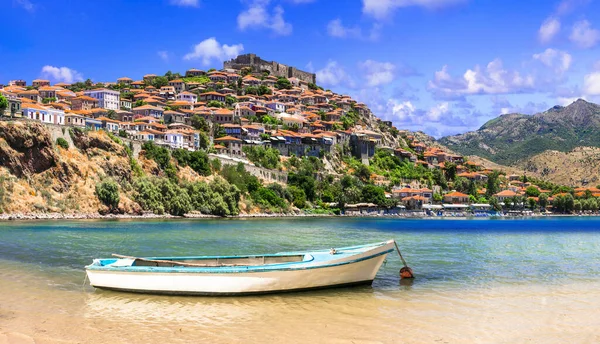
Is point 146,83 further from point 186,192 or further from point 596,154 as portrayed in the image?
point 596,154

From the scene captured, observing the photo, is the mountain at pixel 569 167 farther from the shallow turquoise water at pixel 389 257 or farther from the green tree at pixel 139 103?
the shallow turquoise water at pixel 389 257

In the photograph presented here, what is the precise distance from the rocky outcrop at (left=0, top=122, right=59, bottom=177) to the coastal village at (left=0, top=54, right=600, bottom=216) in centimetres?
1178

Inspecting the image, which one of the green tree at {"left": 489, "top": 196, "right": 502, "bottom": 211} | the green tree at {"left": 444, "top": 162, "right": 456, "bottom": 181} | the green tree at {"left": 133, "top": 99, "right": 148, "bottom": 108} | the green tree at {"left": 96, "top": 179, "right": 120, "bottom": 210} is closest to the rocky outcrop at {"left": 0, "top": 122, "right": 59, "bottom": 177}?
the green tree at {"left": 96, "top": 179, "right": 120, "bottom": 210}

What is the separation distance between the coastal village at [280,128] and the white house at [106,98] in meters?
0.16

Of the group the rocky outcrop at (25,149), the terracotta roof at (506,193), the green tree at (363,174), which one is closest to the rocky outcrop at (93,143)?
the rocky outcrop at (25,149)

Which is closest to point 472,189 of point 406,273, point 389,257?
point 389,257

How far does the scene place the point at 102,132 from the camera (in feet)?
199

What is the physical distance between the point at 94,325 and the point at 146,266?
380 centimetres

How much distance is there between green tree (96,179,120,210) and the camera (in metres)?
54.4

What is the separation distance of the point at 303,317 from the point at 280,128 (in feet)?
278

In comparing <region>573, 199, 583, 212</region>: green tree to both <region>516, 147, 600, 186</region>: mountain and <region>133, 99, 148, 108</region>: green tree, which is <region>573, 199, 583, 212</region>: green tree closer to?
<region>516, 147, 600, 186</region>: mountain

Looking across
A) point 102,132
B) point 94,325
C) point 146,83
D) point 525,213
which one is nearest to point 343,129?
point 525,213

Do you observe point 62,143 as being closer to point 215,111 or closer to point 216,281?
point 215,111

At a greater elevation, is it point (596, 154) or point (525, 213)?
point (596, 154)
